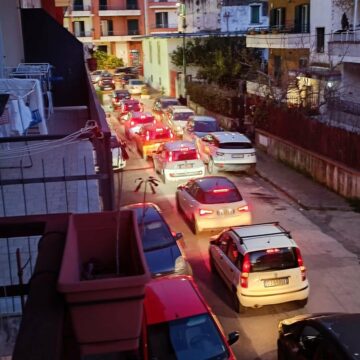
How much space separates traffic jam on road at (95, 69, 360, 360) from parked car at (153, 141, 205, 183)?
0.03m

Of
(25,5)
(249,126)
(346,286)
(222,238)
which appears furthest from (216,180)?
(249,126)

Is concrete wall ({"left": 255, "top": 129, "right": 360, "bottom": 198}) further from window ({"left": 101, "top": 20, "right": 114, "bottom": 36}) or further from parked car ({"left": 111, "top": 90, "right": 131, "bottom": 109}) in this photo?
window ({"left": 101, "top": 20, "right": 114, "bottom": 36})

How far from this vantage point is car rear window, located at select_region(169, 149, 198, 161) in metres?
22.1

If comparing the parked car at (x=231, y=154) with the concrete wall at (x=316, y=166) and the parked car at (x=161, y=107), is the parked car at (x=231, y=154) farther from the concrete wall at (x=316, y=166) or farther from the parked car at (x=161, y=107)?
the parked car at (x=161, y=107)

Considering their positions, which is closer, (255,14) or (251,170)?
(251,170)

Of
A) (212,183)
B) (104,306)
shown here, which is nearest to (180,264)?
(212,183)

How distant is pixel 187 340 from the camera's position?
827cm

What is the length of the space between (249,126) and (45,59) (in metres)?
15.7

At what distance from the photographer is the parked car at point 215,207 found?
1608 centimetres

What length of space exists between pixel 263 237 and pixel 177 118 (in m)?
21.7

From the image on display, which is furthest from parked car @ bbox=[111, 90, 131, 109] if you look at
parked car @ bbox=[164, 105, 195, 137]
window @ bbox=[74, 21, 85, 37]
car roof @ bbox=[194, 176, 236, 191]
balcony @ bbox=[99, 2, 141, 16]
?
balcony @ bbox=[99, 2, 141, 16]

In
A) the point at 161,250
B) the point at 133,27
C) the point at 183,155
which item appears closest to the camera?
the point at 161,250

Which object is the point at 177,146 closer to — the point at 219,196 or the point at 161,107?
the point at 219,196

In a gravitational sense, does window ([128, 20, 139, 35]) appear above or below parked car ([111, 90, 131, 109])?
above
